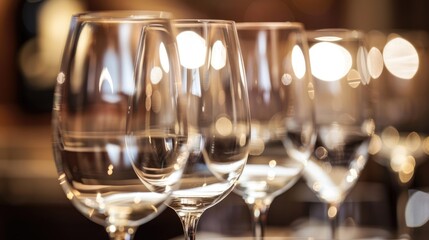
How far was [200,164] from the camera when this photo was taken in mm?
685

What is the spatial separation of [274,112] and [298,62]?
53 mm

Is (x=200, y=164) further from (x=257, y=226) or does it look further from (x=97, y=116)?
(x=257, y=226)

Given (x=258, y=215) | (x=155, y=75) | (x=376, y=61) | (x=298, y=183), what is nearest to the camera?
Result: (x=155, y=75)

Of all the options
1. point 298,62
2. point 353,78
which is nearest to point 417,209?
point 353,78

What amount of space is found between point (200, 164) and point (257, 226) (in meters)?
0.20

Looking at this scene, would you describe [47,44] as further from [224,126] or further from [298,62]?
→ [224,126]

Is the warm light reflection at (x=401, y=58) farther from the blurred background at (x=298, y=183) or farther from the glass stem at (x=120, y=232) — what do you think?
the glass stem at (x=120, y=232)

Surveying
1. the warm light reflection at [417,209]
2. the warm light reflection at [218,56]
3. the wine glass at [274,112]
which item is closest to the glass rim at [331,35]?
the wine glass at [274,112]

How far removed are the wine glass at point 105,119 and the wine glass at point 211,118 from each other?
0.05ft

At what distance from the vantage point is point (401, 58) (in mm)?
1534


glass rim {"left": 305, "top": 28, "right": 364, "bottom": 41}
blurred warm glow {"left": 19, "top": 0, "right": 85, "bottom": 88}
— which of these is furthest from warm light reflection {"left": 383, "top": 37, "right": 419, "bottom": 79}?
blurred warm glow {"left": 19, "top": 0, "right": 85, "bottom": 88}

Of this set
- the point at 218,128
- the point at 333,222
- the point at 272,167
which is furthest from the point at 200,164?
the point at 333,222

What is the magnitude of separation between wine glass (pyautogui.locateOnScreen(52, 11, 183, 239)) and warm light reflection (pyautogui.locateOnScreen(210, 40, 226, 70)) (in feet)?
0.11

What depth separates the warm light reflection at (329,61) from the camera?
40.2 inches
